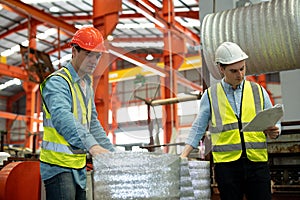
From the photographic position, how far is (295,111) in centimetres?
541

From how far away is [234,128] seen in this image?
2.40m

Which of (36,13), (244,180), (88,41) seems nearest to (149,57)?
(88,41)

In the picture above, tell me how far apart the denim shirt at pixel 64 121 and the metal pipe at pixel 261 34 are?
1.83 m

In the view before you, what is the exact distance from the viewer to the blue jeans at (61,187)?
2.04 meters

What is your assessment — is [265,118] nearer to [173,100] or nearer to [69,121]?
[173,100]

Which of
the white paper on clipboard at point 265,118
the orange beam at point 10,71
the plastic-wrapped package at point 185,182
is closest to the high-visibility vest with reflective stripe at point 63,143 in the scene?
the plastic-wrapped package at point 185,182

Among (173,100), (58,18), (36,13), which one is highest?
(58,18)

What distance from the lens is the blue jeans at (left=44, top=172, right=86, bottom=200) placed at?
80.1 inches

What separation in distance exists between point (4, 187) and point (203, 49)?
2.21 metres

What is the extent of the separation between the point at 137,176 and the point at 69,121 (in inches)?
19.9

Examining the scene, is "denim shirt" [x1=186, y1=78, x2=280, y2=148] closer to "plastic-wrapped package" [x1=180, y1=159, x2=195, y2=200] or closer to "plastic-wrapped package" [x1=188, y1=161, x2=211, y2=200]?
"plastic-wrapped package" [x1=188, y1=161, x2=211, y2=200]

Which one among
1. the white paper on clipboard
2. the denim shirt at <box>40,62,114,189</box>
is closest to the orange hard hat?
the denim shirt at <box>40,62,114,189</box>

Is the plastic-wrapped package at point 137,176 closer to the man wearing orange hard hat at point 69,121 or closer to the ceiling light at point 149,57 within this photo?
the man wearing orange hard hat at point 69,121

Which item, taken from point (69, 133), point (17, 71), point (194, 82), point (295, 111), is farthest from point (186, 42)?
point (17, 71)
